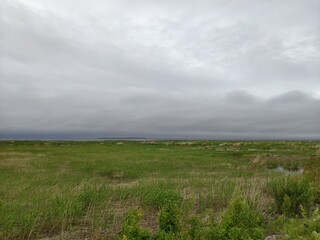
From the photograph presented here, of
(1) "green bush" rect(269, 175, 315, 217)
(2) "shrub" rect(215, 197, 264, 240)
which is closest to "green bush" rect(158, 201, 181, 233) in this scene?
(2) "shrub" rect(215, 197, 264, 240)

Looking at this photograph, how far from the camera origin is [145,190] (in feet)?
42.7

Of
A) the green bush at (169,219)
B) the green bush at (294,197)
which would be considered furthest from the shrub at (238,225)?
the green bush at (294,197)

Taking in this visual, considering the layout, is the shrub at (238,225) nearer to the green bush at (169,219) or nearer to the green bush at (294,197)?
the green bush at (169,219)

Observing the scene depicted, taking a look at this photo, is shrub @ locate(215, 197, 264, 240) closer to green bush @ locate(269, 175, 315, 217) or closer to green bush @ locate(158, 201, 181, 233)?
green bush @ locate(158, 201, 181, 233)

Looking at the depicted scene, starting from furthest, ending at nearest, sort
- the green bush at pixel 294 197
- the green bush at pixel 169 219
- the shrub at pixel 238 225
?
the green bush at pixel 294 197, the green bush at pixel 169 219, the shrub at pixel 238 225

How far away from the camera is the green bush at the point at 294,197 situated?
9.49 meters

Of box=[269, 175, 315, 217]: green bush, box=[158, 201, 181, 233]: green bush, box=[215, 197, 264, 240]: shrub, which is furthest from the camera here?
box=[269, 175, 315, 217]: green bush

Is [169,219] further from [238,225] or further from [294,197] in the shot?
[294,197]

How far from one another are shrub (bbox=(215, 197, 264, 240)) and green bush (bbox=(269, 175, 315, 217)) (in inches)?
121

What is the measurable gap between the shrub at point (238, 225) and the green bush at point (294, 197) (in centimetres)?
308

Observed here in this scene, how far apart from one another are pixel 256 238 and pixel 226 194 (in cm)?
692

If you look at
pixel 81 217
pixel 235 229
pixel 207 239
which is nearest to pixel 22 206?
pixel 81 217

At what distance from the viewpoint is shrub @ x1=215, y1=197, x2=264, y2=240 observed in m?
5.90

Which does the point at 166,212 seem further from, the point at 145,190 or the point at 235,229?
the point at 145,190
